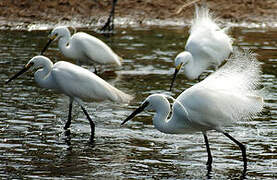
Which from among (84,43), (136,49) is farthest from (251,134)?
(136,49)

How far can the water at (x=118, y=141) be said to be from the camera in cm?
764

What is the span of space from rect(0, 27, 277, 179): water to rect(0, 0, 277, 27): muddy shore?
6.04 metres

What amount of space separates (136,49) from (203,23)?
280cm

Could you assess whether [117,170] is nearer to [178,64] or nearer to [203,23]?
[178,64]

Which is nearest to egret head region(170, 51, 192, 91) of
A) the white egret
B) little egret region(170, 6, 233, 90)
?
little egret region(170, 6, 233, 90)

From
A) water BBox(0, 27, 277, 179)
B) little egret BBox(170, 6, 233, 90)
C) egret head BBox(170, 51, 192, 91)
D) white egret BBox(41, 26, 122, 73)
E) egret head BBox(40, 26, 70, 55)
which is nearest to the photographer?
water BBox(0, 27, 277, 179)

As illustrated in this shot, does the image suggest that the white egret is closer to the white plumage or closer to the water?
the white plumage

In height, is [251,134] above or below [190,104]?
below

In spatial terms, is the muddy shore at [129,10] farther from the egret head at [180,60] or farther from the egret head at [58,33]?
the egret head at [180,60]

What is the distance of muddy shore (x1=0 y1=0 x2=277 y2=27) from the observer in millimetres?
19641

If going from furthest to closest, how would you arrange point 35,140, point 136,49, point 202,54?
1. point 136,49
2. point 202,54
3. point 35,140

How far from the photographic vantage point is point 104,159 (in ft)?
26.5

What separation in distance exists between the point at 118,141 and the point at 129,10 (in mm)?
11984

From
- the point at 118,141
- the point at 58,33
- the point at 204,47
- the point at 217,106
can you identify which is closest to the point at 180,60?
the point at 204,47
